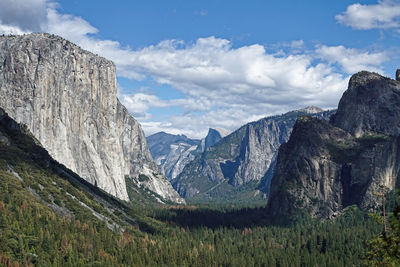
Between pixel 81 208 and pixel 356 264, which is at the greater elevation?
pixel 81 208

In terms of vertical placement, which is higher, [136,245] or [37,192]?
[37,192]

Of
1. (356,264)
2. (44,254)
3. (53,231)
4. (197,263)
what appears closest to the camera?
(44,254)

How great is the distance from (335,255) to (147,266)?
86.0m

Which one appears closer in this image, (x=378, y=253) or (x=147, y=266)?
(x=378, y=253)

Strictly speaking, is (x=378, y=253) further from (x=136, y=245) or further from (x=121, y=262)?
(x=136, y=245)

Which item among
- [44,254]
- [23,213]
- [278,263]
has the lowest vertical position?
[278,263]

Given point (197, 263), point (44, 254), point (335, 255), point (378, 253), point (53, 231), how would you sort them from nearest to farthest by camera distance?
point (378, 253)
point (44, 254)
point (53, 231)
point (197, 263)
point (335, 255)

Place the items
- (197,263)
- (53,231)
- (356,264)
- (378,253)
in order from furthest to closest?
1. (356,264)
2. (197,263)
3. (53,231)
4. (378,253)

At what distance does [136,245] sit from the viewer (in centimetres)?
16962

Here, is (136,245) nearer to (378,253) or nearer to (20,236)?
(20,236)

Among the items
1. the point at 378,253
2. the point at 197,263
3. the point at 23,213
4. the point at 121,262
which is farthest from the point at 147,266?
the point at 378,253

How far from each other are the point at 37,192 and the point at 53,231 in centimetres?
3737

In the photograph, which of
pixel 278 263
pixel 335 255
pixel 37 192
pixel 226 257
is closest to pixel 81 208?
pixel 37 192

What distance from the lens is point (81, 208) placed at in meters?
193
